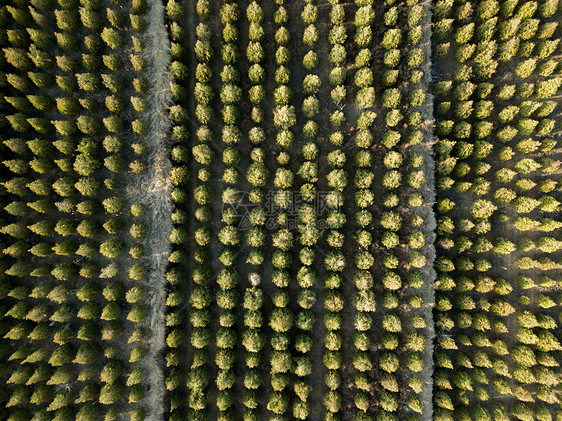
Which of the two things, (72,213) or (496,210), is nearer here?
(72,213)

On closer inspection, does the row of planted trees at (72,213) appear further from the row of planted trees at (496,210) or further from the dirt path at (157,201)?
the row of planted trees at (496,210)

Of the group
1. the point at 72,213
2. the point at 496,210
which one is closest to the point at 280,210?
the point at 72,213

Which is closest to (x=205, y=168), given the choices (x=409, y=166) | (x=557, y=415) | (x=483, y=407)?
(x=409, y=166)

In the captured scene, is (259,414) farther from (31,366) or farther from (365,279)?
(31,366)

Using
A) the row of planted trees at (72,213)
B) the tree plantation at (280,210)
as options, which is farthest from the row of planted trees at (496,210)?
the row of planted trees at (72,213)

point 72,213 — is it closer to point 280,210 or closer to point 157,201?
point 157,201

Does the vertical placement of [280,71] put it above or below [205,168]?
above
